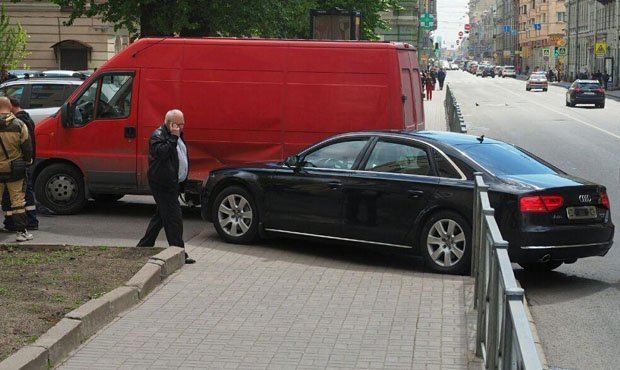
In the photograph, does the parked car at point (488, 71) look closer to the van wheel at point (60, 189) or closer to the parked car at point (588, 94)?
the parked car at point (588, 94)

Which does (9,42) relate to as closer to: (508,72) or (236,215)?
(236,215)

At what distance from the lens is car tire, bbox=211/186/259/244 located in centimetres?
1248

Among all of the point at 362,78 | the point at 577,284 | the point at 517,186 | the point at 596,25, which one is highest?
the point at 596,25

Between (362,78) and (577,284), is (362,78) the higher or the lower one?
the higher one

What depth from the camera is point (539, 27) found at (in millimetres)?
139125

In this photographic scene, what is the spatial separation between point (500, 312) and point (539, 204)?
5.49 meters

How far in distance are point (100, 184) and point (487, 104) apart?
4624cm

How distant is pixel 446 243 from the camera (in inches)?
426

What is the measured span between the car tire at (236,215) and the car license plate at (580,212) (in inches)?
150

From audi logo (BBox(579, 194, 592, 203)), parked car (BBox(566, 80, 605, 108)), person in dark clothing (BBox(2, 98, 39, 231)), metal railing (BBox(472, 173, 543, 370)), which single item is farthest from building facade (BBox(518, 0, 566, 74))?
metal railing (BBox(472, 173, 543, 370))

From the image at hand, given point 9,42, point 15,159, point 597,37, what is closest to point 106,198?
point 15,159

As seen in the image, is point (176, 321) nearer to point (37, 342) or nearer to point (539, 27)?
point (37, 342)

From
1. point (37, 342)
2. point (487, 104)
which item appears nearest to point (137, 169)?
point (37, 342)

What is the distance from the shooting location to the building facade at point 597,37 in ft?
291
